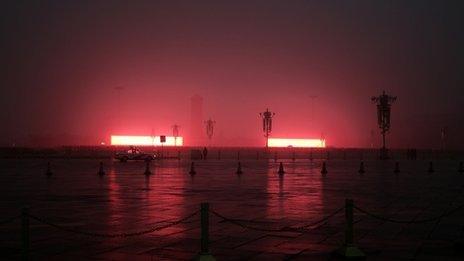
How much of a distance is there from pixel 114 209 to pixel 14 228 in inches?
155

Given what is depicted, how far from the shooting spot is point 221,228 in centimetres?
1278

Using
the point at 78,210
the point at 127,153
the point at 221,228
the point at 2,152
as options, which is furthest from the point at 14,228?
the point at 2,152

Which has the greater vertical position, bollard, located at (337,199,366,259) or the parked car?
the parked car

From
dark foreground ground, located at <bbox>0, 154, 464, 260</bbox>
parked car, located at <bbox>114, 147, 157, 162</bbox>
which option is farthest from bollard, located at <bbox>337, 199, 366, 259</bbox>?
parked car, located at <bbox>114, 147, 157, 162</bbox>

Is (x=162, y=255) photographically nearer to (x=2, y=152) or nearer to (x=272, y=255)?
(x=272, y=255)

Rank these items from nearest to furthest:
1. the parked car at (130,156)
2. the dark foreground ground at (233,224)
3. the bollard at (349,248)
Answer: the bollard at (349,248)
the dark foreground ground at (233,224)
the parked car at (130,156)

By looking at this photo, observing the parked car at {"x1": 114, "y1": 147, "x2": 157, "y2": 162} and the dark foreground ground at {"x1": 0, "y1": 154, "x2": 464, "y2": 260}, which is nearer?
the dark foreground ground at {"x1": 0, "y1": 154, "x2": 464, "y2": 260}

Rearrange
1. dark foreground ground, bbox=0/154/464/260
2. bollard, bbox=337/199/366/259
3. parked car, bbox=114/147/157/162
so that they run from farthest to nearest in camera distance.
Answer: parked car, bbox=114/147/157/162 < dark foreground ground, bbox=0/154/464/260 < bollard, bbox=337/199/366/259

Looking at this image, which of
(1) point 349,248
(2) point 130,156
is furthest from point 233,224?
(2) point 130,156

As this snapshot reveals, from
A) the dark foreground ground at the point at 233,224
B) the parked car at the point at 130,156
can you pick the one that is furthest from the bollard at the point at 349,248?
the parked car at the point at 130,156

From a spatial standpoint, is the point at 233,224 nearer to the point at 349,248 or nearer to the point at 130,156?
the point at 349,248

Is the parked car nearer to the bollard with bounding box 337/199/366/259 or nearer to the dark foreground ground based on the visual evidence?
the dark foreground ground

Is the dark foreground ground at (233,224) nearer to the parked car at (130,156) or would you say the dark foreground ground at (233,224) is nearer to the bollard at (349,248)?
the bollard at (349,248)

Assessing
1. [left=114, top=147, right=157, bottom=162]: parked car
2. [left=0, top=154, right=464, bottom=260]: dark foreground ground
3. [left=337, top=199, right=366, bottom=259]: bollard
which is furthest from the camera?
[left=114, top=147, right=157, bottom=162]: parked car
